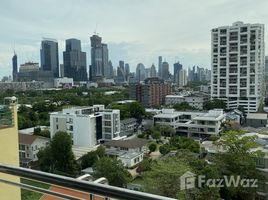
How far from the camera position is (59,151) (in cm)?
813

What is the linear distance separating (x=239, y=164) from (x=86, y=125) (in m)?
8.16

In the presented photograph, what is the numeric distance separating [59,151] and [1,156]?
6.55 m

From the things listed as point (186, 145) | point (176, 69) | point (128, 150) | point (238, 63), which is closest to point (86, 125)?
point (128, 150)

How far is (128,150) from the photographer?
10.7 meters

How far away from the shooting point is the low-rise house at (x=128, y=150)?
31.2 feet

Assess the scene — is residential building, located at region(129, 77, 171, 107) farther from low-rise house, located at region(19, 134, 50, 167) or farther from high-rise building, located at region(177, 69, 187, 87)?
high-rise building, located at region(177, 69, 187, 87)

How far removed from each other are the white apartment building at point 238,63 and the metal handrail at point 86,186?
19281mm

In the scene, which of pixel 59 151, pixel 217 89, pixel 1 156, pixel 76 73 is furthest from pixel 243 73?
pixel 76 73

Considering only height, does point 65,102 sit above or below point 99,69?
below

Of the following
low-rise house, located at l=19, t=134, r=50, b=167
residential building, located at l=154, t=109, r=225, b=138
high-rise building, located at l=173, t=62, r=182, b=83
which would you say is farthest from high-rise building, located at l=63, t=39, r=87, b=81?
low-rise house, located at l=19, t=134, r=50, b=167

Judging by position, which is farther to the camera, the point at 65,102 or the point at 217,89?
the point at 65,102

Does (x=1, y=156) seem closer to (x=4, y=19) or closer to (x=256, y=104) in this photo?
(x=4, y=19)

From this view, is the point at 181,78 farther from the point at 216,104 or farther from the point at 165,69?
the point at 216,104

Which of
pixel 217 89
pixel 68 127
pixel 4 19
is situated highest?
pixel 4 19
